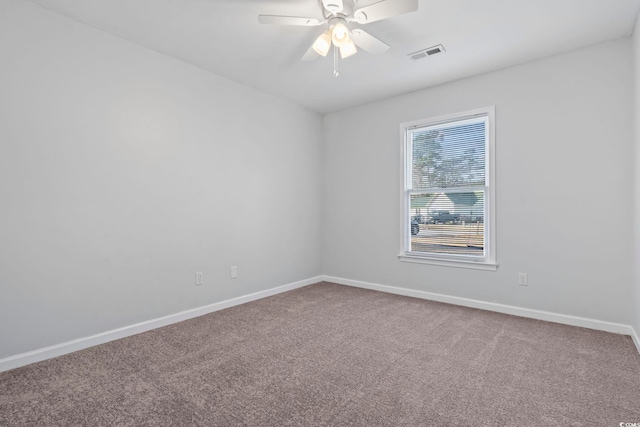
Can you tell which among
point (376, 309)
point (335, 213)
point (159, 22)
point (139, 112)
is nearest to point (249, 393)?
point (376, 309)

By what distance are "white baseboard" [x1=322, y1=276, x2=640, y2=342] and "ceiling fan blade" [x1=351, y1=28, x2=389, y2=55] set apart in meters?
2.77

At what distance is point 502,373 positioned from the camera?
207 cm

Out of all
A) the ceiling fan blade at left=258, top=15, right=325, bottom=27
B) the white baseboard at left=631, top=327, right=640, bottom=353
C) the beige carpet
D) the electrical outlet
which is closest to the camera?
the beige carpet

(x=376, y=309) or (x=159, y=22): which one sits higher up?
(x=159, y=22)


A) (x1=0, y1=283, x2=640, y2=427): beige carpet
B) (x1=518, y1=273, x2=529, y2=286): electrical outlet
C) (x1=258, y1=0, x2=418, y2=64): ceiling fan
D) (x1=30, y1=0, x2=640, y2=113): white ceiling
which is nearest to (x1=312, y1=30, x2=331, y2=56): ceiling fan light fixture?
(x1=258, y1=0, x2=418, y2=64): ceiling fan

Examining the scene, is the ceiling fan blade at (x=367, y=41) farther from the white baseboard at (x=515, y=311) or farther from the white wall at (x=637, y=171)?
the white baseboard at (x=515, y=311)

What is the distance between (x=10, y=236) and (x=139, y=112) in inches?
53.1

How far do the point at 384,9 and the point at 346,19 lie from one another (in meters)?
0.35

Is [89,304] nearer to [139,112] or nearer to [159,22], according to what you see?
[139,112]

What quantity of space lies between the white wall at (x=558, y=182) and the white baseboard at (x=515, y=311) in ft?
0.17

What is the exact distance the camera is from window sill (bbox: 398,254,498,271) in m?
3.42

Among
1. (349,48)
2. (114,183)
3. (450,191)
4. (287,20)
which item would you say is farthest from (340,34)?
(450,191)

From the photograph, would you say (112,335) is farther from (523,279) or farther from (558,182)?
(558,182)

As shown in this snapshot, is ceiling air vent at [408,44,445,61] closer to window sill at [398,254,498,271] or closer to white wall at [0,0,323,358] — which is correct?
white wall at [0,0,323,358]
